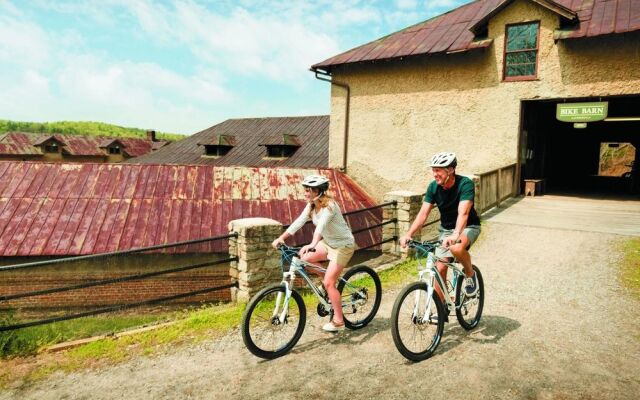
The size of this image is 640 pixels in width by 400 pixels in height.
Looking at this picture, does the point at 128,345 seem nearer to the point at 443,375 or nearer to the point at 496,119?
the point at 443,375

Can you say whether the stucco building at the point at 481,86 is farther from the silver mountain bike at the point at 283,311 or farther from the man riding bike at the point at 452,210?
the silver mountain bike at the point at 283,311

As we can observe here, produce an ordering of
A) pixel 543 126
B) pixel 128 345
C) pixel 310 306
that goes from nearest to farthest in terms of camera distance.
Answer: pixel 128 345
pixel 310 306
pixel 543 126

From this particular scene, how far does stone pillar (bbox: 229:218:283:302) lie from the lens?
22.1ft

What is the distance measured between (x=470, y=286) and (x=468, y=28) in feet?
45.2

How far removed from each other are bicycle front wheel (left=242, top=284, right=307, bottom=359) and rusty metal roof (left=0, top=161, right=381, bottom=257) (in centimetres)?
1086

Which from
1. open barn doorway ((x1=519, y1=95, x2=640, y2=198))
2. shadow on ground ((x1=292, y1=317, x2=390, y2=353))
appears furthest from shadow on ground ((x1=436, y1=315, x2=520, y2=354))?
open barn doorway ((x1=519, y1=95, x2=640, y2=198))

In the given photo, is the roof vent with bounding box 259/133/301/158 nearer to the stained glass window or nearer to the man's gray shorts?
the stained glass window

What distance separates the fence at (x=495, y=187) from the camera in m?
11.9

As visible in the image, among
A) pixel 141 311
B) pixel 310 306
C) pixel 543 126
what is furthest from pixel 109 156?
pixel 310 306

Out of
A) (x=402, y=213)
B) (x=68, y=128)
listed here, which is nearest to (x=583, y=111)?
(x=402, y=213)

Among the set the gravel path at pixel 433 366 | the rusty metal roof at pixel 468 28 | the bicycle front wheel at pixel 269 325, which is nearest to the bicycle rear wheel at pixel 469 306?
the gravel path at pixel 433 366

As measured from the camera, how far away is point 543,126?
687 inches

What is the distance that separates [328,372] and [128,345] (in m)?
2.69

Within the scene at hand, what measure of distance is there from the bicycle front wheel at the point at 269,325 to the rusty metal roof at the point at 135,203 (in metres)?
10.9
